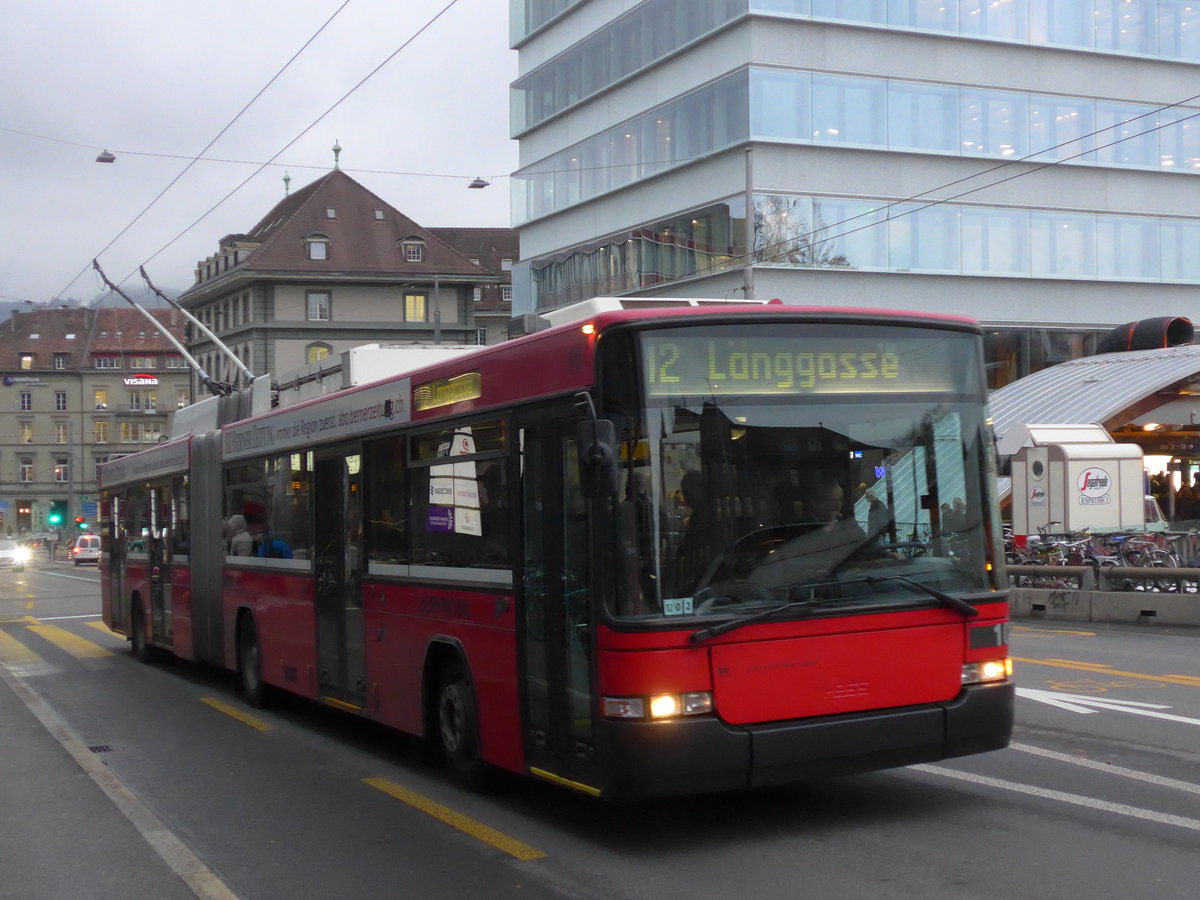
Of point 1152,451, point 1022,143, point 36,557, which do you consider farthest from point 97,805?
point 36,557

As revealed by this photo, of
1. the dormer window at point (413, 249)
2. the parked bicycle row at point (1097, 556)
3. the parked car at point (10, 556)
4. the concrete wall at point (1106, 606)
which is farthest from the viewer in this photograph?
the dormer window at point (413, 249)

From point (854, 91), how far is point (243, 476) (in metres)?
30.8

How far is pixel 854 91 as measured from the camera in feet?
135

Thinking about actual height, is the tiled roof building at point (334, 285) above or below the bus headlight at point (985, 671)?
above

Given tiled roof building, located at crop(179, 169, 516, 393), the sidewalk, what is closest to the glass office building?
the sidewalk

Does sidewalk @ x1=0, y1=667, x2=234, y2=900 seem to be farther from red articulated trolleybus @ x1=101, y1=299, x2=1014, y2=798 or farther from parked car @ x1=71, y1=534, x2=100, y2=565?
parked car @ x1=71, y1=534, x2=100, y2=565

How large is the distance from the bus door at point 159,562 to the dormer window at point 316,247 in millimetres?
68451

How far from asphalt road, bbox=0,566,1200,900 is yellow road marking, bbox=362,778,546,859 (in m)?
0.02

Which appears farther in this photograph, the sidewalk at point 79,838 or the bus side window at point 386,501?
the bus side window at point 386,501

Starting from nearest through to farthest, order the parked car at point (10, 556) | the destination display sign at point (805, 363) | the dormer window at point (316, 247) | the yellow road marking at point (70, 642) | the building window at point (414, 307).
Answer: the destination display sign at point (805, 363)
the yellow road marking at point (70, 642)
the parked car at point (10, 556)
the dormer window at point (316, 247)
the building window at point (414, 307)

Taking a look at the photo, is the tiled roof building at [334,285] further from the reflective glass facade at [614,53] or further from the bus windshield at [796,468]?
the bus windshield at [796,468]

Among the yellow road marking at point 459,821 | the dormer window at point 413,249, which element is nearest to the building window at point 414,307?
the dormer window at point 413,249

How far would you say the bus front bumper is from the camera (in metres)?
6.85

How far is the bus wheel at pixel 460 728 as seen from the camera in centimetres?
868
